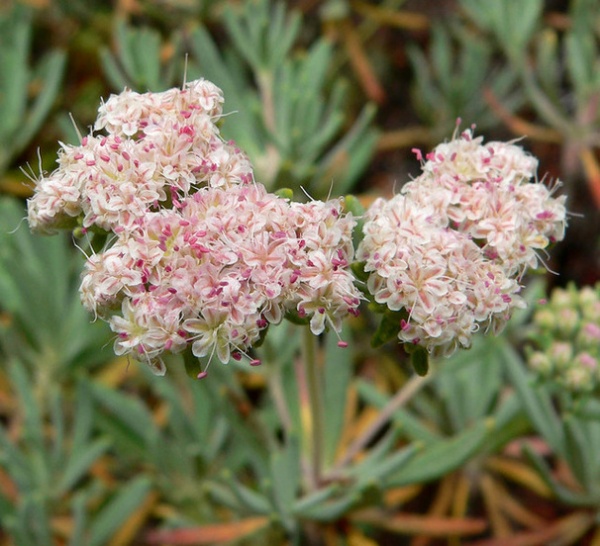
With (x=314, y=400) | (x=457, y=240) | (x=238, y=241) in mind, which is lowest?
(x=314, y=400)

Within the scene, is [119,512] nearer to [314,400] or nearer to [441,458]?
[314,400]

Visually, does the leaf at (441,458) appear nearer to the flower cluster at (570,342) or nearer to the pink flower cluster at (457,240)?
the flower cluster at (570,342)

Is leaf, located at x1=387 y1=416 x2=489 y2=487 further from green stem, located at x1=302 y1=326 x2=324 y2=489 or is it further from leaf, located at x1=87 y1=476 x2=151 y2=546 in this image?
leaf, located at x1=87 y1=476 x2=151 y2=546

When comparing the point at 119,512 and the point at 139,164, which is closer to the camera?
the point at 139,164

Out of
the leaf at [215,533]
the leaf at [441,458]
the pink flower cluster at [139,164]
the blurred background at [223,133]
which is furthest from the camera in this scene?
the blurred background at [223,133]

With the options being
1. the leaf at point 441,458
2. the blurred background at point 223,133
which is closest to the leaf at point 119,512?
the blurred background at point 223,133

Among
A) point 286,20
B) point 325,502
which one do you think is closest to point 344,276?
point 325,502

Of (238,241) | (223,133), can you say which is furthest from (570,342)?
(223,133)
